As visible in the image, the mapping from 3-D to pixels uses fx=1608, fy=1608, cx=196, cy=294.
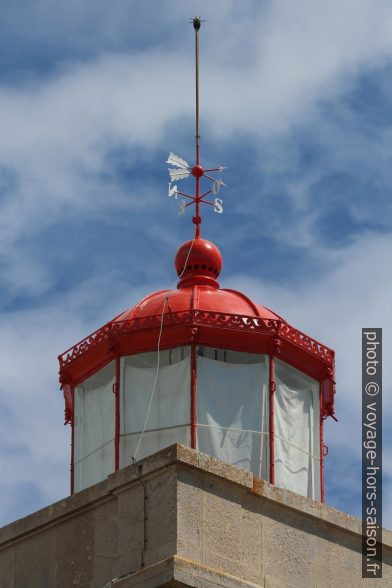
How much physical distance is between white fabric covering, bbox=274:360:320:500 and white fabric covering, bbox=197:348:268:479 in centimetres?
22

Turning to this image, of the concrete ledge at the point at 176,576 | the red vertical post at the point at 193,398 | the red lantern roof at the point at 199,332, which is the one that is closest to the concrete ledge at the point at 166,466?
the concrete ledge at the point at 176,576

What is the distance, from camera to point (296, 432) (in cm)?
1736

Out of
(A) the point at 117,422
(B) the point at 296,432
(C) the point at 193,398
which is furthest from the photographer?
(B) the point at 296,432

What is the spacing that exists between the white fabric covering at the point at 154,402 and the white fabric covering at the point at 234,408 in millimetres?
171

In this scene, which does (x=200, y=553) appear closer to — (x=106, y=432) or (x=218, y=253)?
(x=106, y=432)

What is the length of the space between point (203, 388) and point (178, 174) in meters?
3.34

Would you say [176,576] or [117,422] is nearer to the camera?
[176,576]

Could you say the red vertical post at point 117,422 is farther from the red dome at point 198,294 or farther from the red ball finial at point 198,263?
the red ball finial at point 198,263

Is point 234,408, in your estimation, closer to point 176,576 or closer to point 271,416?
point 271,416

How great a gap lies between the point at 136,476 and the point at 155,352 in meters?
3.66

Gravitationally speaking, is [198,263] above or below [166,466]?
above

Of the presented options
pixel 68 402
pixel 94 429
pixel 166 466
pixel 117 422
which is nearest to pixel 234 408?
pixel 117 422

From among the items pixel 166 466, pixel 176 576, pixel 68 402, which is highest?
pixel 68 402

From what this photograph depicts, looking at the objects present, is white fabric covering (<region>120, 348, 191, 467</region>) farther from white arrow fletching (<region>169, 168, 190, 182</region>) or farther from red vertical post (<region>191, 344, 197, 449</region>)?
white arrow fletching (<region>169, 168, 190, 182</region>)
